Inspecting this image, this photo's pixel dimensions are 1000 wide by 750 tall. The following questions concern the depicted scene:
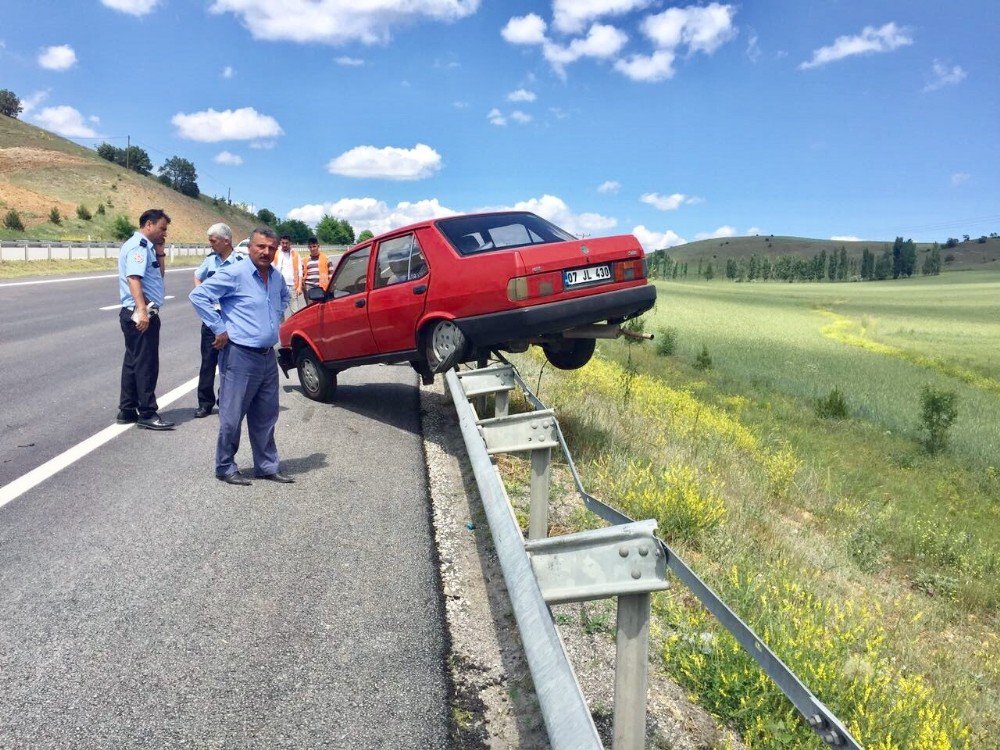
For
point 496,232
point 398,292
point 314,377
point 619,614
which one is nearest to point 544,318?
point 496,232

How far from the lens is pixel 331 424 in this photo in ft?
25.5

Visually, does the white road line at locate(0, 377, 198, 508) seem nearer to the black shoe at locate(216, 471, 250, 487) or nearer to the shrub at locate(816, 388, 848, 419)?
the black shoe at locate(216, 471, 250, 487)

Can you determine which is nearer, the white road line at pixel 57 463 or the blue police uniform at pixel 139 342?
the white road line at pixel 57 463

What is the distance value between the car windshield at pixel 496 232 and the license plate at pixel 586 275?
1.93ft

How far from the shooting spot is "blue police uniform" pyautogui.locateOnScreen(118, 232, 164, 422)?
7105mm

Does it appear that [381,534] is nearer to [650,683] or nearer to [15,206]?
[650,683]

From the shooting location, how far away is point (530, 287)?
6.08 m

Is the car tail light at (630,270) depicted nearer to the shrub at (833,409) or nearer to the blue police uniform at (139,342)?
the blue police uniform at (139,342)

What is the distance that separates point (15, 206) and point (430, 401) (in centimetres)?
7896

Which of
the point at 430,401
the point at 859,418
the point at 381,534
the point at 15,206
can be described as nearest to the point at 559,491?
the point at 381,534

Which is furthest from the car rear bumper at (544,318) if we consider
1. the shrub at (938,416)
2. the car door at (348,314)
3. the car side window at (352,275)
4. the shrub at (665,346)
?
the shrub at (665,346)

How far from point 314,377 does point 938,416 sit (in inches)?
449

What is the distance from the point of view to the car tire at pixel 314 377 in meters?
8.66

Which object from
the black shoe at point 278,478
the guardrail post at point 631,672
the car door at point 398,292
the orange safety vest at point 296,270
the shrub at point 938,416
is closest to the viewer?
the guardrail post at point 631,672
